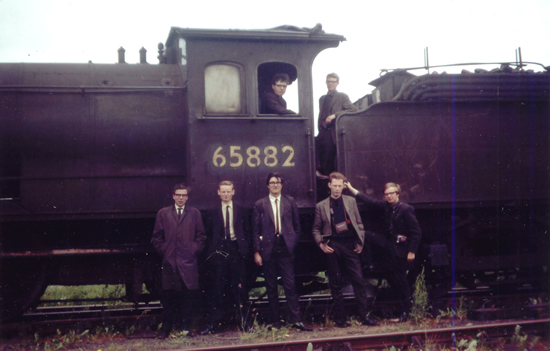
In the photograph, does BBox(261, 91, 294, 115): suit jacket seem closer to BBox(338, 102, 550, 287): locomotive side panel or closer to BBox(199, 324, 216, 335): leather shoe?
BBox(338, 102, 550, 287): locomotive side panel

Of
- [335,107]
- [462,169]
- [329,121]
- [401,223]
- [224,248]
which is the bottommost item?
[224,248]

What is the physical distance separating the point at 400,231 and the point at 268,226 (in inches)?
63.9

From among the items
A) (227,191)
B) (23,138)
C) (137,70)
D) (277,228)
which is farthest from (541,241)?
(23,138)

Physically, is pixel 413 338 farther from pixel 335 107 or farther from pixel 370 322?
pixel 335 107

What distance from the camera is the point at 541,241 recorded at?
6074 millimetres

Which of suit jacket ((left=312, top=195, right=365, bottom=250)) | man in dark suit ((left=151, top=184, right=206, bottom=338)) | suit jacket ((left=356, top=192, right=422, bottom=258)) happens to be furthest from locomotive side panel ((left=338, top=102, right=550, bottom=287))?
man in dark suit ((left=151, top=184, right=206, bottom=338))

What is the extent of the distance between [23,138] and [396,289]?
199 inches

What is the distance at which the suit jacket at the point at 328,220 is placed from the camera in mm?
5426

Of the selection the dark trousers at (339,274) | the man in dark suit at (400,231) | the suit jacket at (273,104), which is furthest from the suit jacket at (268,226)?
the suit jacket at (273,104)

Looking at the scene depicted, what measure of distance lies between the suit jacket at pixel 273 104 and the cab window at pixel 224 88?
0.32 m

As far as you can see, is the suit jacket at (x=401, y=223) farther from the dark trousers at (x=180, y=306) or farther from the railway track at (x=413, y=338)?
the dark trousers at (x=180, y=306)

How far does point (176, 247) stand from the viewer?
5137 millimetres

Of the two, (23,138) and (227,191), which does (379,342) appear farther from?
(23,138)

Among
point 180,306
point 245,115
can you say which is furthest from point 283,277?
point 245,115
